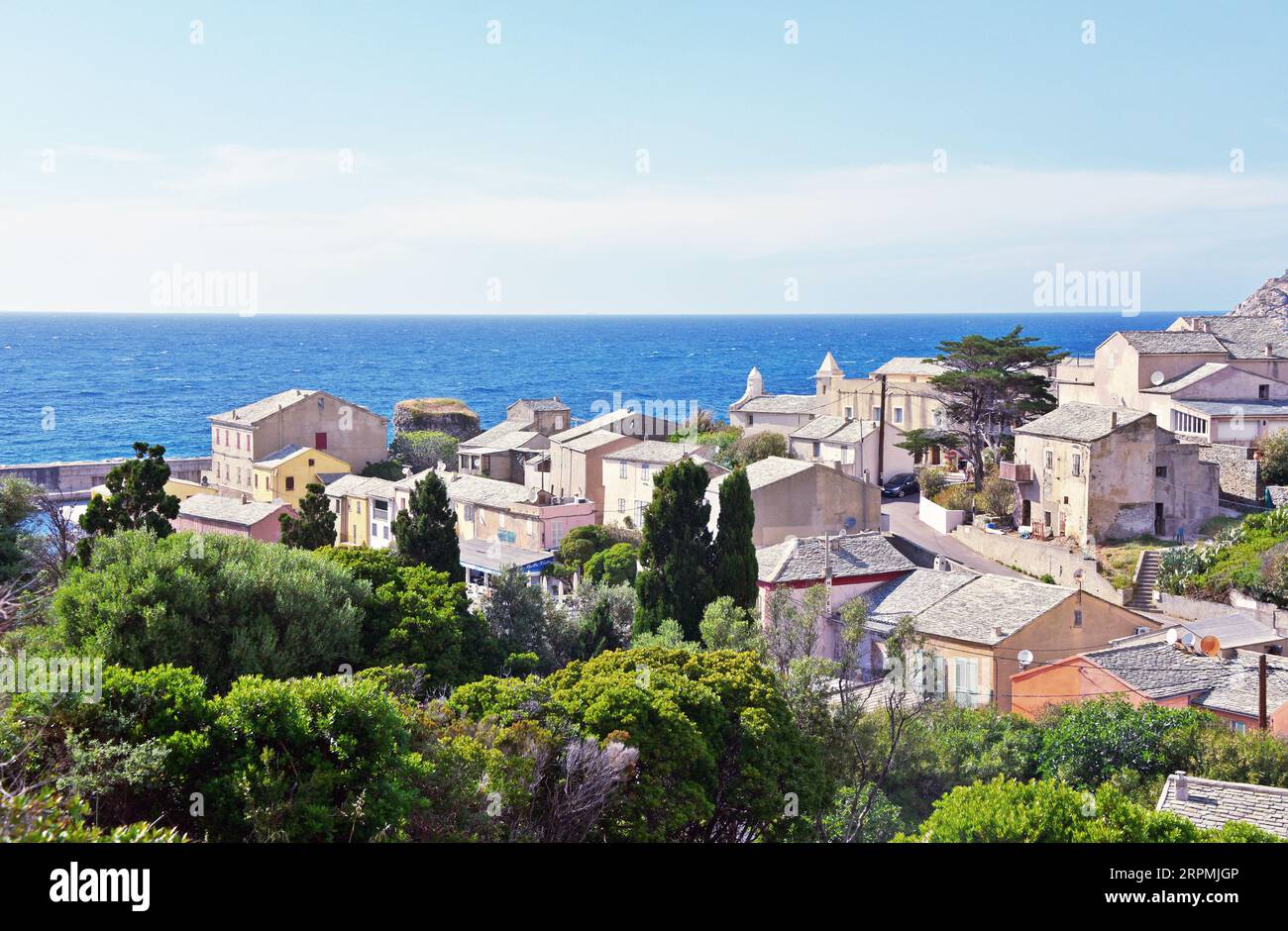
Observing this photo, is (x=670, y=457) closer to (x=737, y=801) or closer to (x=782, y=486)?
(x=782, y=486)

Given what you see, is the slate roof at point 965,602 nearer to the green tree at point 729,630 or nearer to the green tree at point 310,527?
the green tree at point 729,630

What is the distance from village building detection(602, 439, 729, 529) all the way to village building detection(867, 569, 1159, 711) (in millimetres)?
18559

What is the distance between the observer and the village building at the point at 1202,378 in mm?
49719

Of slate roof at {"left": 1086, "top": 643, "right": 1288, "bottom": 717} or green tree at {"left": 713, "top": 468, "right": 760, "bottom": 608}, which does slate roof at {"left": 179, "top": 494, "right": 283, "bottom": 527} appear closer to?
green tree at {"left": 713, "top": 468, "right": 760, "bottom": 608}

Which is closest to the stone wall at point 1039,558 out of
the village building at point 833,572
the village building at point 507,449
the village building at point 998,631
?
the village building at point 998,631

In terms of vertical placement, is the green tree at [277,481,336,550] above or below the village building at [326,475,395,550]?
above

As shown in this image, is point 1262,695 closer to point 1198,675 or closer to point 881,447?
point 1198,675

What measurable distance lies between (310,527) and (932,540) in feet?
79.9

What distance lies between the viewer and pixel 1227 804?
65.4 ft

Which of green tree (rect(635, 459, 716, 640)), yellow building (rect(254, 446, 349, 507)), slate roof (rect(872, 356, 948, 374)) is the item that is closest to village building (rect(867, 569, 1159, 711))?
green tree (rect(635, 459, 716, 640))

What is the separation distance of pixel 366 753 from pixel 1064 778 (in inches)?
611

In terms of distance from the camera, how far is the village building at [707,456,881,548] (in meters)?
45.9
